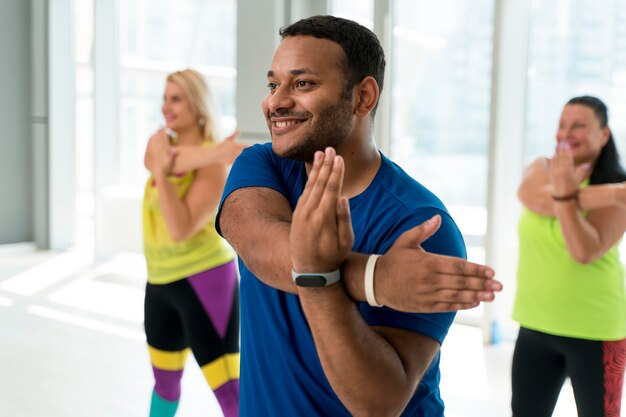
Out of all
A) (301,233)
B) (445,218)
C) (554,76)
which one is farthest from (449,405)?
(301,233)

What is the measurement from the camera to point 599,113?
2.73m

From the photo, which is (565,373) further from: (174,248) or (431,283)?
(431,283)

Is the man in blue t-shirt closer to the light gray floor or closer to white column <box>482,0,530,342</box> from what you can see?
the light gray floor

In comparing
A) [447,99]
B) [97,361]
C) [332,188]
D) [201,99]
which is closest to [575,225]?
[201,99]

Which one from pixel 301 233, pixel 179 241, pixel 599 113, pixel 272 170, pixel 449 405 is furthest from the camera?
pixel 449 405

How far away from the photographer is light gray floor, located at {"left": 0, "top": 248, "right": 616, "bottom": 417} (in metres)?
3.83

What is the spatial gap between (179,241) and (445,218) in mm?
1803

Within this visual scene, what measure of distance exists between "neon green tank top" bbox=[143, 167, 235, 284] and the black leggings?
3.95 feet

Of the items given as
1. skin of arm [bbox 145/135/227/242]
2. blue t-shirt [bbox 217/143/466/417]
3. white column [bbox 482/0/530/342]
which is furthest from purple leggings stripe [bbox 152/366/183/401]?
white column [bbox 482/0/530/342]

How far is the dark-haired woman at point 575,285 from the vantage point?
247 centimetres

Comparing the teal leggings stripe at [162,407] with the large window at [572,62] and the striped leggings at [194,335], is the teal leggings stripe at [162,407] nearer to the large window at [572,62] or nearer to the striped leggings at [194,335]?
the striped leggings at [194,335]

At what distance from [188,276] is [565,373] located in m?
1.41

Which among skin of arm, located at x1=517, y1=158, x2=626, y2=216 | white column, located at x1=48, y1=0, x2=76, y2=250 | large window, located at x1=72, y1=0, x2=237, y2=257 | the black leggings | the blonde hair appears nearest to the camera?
the black leggings

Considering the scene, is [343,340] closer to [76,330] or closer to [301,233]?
[301,233]
